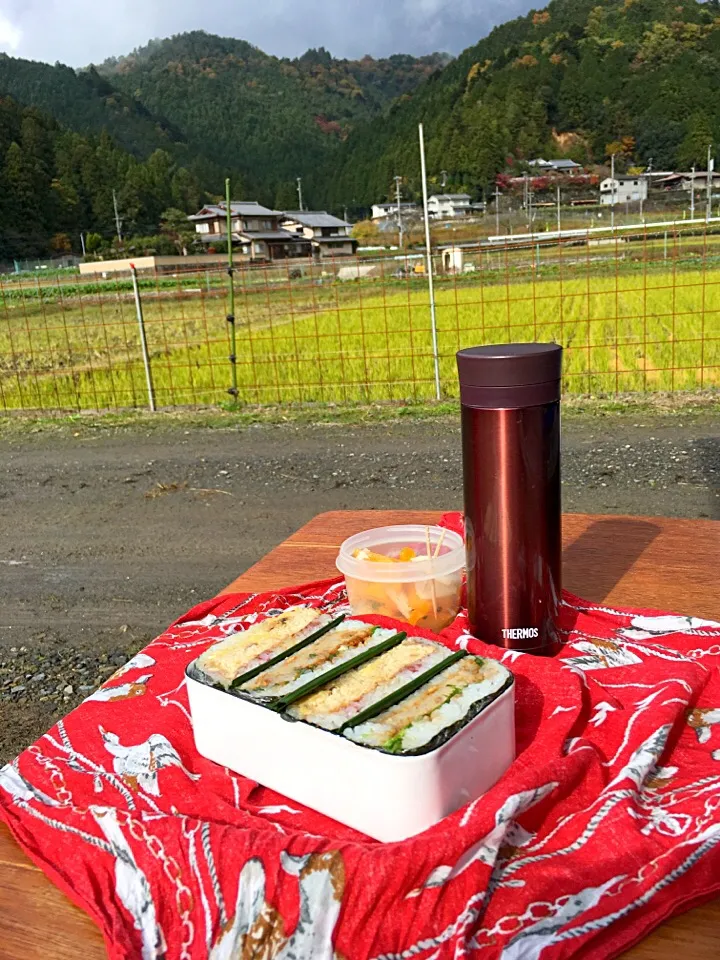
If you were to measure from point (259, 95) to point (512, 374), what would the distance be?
534 feet

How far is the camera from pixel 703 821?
738 mm

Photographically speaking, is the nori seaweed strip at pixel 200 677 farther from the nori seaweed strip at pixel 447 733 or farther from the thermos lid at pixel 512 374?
the thermos lid at pixel 512 374

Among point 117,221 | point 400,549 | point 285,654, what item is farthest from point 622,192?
point 117,221

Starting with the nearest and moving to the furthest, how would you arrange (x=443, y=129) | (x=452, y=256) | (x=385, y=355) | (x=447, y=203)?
(x=385, y=355)
(x=452, y=256)
(x=447, y=203)
(x=443, y=129)

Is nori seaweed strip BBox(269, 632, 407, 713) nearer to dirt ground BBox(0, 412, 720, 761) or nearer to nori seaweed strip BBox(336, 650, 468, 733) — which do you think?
nori seaweed strip BBox(336, 650, 468, 733)

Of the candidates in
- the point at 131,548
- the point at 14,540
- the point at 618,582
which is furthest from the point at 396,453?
the point at 618,582

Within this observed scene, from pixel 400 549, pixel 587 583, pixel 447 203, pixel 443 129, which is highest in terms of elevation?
pixel 443 129

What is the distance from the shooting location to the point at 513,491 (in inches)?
39.4

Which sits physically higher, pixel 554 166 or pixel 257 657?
pixel 554 166

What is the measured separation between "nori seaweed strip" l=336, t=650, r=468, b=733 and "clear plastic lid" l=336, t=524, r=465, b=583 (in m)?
0.28

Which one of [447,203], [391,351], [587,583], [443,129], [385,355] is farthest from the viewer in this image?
[443,129]

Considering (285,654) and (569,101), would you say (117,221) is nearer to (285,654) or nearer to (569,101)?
(569,101)

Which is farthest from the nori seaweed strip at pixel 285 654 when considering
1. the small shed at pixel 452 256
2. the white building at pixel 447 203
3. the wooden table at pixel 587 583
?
the white building at pixel 447 203

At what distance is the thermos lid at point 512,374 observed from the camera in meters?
0.94
